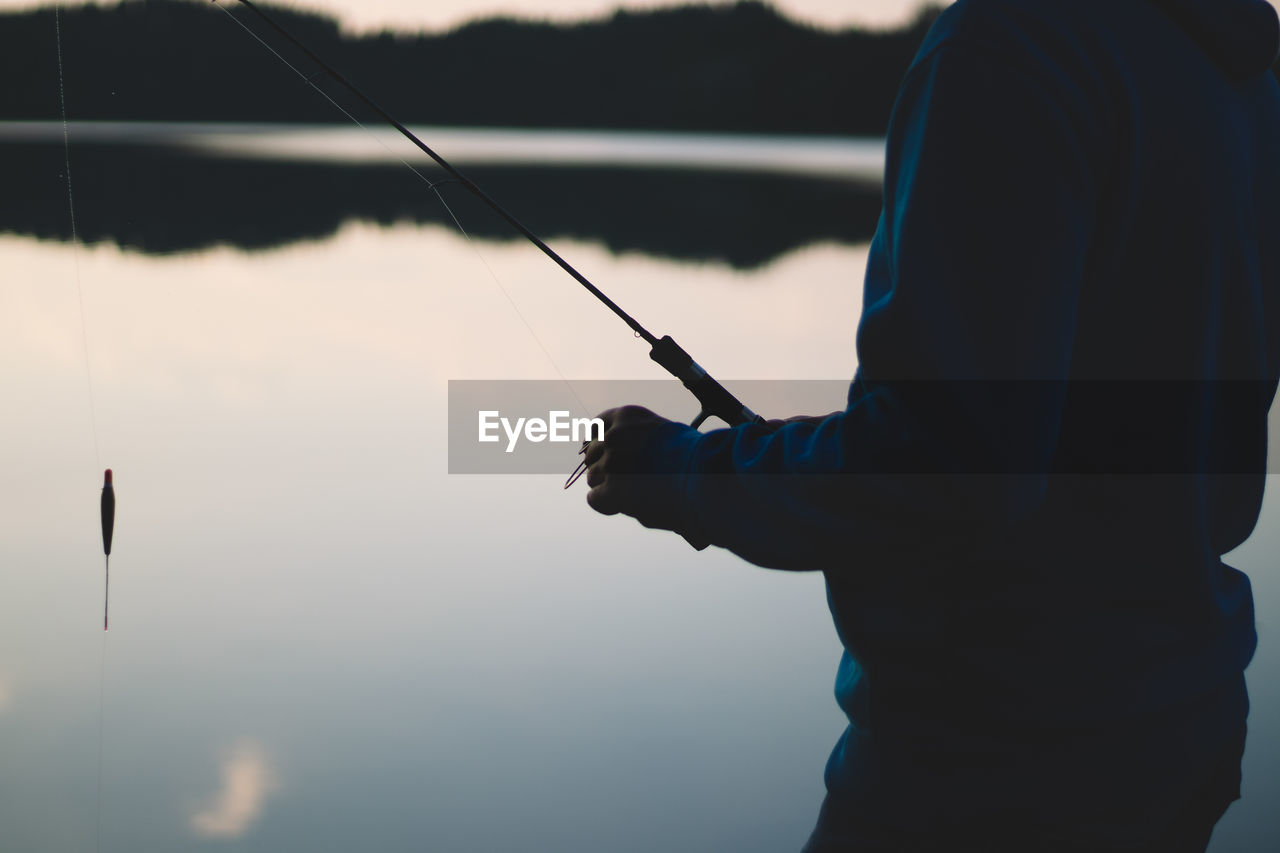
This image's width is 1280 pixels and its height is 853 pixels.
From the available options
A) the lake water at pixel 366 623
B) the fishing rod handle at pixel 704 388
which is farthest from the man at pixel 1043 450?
the lake water at pixel 366 623

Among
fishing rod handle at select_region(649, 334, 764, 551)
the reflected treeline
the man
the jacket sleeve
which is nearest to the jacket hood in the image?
the man

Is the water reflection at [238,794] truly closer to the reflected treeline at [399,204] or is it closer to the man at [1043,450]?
the man at [1043,450]

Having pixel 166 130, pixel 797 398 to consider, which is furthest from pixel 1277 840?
pixel 166 130

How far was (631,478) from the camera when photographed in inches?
31.4

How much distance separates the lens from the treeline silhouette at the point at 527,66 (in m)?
19.4

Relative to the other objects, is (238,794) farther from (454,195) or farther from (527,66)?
(527,66)

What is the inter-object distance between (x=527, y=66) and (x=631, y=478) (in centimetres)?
2282

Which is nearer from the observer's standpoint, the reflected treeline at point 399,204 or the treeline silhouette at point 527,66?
the reflected treeline at point 399,204

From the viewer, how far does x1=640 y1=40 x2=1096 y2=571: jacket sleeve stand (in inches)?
22.9

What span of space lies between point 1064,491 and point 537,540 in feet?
7.59

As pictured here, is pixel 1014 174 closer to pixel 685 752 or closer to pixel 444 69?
pixel 685 752

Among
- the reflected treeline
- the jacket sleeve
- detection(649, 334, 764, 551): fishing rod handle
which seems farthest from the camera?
the reflected treeline

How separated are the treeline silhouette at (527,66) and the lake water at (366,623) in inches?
570

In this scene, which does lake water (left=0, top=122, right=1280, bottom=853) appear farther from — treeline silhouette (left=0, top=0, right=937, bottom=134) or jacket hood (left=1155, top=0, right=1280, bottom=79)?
treeline silhouette (left=0, top=0, right=937, bottom=134)
